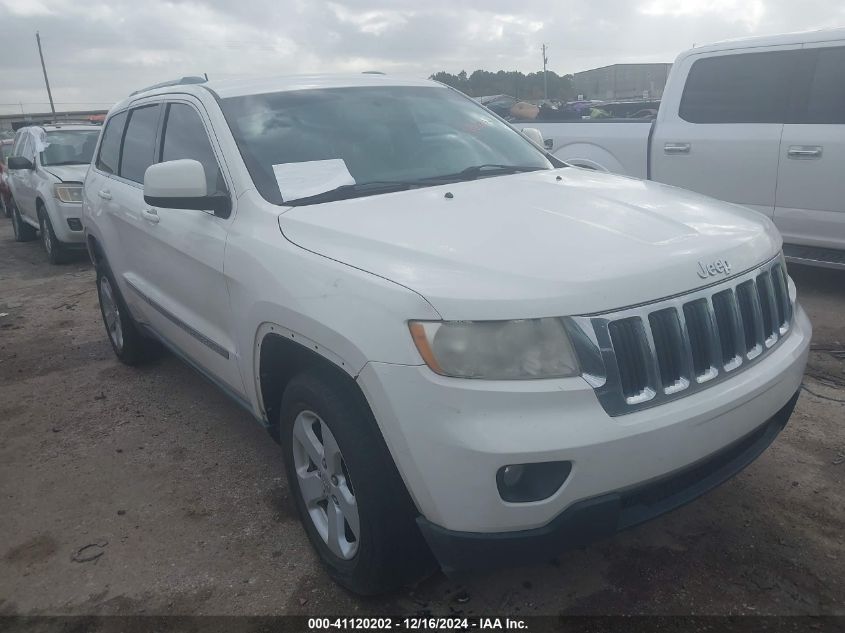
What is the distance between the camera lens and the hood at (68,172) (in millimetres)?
9117

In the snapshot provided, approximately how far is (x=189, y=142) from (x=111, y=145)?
174 centimetres

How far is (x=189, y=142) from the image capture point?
11.5ft

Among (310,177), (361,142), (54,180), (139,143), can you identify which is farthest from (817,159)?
(54,180)

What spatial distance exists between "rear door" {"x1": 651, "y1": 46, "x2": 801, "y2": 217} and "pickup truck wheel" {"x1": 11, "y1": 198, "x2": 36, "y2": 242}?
9.95 m

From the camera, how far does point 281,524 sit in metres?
3.11

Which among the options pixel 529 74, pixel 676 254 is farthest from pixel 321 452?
pixel 529 74

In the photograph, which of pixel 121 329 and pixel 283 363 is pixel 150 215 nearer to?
pixel 283 363

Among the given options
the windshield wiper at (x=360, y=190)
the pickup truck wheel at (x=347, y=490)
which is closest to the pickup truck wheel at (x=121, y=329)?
the windshield wiper at (x=360, y=190)

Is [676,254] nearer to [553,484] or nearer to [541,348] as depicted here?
[541,348]

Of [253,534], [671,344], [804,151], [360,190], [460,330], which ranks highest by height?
[360,190]

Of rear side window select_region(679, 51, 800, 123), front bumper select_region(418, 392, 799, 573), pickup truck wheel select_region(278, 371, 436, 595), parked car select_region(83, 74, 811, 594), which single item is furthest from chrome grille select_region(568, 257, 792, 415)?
rear side window select_region(679, 51, 800, 123)

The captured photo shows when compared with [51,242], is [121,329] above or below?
below

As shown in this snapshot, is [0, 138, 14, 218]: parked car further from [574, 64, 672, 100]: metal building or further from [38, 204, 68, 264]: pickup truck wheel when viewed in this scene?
[574, 64, 672, 100]: metal building

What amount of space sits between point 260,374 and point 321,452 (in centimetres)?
46
